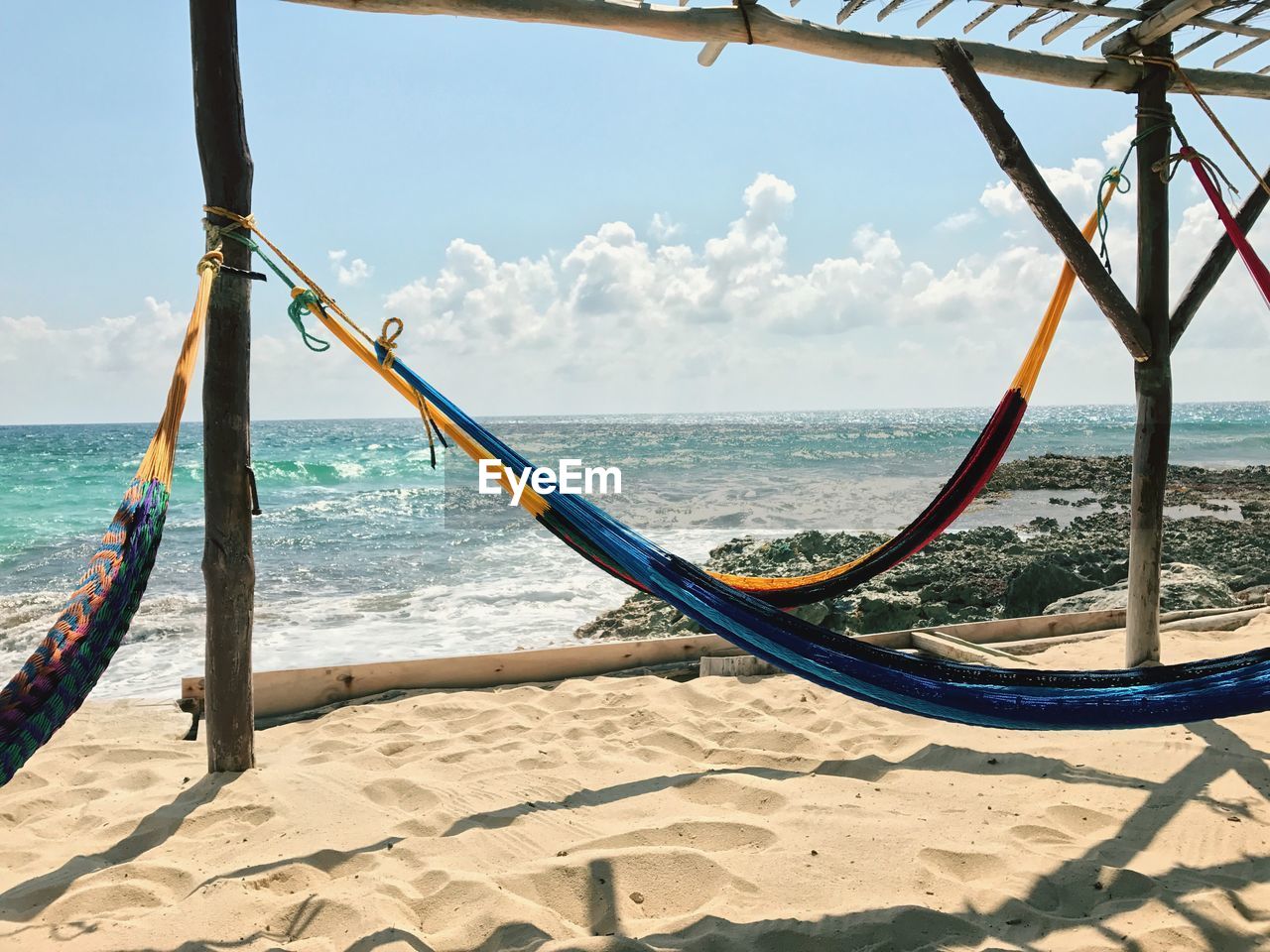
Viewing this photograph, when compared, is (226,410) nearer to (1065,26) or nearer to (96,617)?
(96,617)

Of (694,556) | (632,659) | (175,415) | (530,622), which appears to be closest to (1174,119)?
(632,659)

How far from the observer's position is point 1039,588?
17.1 ft

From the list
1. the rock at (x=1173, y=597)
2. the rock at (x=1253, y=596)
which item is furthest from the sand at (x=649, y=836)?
the rock at (x=1253, y=596)

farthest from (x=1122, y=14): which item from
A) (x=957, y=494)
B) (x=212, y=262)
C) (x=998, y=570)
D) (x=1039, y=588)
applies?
(x=998, y=570)

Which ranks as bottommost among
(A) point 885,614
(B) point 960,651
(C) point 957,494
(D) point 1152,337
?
(A) point 885,614

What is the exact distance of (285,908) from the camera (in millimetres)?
1648

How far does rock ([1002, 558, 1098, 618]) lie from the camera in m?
5.15

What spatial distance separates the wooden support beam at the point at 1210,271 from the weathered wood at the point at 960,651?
1.24m

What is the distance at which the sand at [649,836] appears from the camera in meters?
1.56

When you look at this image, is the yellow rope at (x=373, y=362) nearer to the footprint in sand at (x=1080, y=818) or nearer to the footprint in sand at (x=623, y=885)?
the footprint in sand at (x=623, y=885)

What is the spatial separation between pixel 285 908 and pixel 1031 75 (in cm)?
303

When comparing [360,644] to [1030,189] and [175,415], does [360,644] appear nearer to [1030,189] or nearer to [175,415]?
[175,415]

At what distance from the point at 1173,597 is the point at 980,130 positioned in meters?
3.31

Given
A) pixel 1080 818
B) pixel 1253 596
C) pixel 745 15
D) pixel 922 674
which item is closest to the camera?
pixel 922 674
